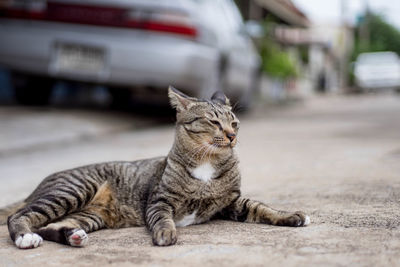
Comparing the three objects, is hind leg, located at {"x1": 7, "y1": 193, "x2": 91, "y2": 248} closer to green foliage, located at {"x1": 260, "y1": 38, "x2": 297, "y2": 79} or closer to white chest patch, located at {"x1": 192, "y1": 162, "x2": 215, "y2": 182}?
white chest patch, located at {"x1": 192, "y1": 162, "x2": 215, "y2": 182}

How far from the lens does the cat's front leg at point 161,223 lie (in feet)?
9.49

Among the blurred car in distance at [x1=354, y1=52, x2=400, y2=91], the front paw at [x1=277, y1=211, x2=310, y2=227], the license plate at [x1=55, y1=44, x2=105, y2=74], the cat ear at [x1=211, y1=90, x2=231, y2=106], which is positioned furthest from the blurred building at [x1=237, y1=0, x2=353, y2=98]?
the front paw at [x1=277, y1=211, x2=310, y2=227]

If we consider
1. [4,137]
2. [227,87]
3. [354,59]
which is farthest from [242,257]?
[354,59]

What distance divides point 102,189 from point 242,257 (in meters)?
1.33

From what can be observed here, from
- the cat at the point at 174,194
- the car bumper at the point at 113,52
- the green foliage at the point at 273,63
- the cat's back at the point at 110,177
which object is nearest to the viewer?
the cat at the point at 174,194

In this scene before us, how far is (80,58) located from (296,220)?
5367mm

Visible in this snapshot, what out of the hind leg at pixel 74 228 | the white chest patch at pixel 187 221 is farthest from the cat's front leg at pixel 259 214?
the hind leg at pixel 74 228

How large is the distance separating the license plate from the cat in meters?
4.37

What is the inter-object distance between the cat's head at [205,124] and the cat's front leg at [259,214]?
33 centimetres

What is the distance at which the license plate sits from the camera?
7859 mm

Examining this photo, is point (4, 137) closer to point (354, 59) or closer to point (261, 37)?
point (261, 37)

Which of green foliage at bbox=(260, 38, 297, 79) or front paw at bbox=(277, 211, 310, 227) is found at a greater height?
green foliage at bbox=(260, 38, 297, 79)

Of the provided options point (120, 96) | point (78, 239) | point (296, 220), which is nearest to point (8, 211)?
point (78, 239)

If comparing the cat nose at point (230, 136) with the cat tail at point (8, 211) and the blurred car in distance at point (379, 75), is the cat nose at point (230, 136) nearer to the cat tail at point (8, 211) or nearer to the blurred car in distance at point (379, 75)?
the cat tail at point (8, 211)
